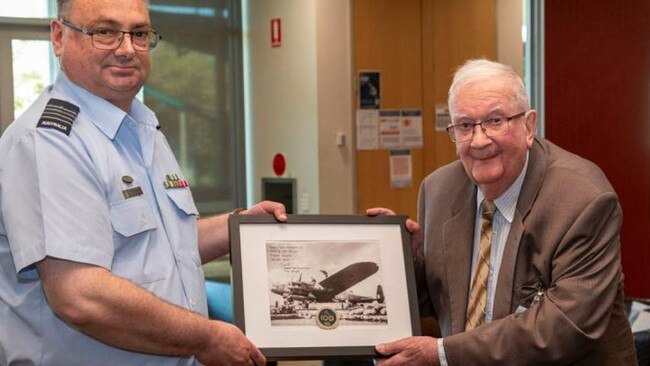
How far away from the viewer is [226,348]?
8.02 feet

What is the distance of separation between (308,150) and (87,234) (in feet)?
16.6

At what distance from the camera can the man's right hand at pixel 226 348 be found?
2412mm

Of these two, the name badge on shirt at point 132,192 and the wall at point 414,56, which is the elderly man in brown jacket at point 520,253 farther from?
the wall at point 414,56

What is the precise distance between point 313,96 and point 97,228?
5020 mm

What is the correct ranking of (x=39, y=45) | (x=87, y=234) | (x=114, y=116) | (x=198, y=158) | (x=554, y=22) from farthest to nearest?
(x=198, y=158), (x=39, y=45), (x=554, y=22), (x=114, y=116), (x=87, y=234)

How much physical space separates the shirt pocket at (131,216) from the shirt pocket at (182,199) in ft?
0.48

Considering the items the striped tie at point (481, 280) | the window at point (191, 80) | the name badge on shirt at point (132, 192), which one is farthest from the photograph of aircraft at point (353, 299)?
the window at point (191, 80)

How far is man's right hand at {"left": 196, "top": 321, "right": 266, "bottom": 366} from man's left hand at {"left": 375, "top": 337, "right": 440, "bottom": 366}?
39 centimetres

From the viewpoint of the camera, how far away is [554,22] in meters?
5.89

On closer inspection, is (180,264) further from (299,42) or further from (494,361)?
(299,42)

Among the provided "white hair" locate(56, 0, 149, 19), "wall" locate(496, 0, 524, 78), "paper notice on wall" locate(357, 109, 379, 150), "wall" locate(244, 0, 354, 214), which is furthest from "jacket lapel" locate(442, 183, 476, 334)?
"wall" locate(496, 0, 524, 78)

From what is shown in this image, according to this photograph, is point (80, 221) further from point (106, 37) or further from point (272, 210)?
point (272, 210)

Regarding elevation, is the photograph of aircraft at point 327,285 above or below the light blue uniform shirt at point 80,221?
below

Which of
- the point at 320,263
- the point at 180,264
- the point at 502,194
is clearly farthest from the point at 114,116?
the point at 502,194
